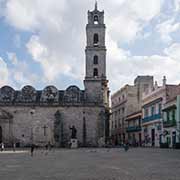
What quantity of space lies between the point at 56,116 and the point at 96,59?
10.0m

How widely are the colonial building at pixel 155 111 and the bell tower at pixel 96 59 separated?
6.21 m

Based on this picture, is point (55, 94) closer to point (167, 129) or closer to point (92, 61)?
point (92, 61)

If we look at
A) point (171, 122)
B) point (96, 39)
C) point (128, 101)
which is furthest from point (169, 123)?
point (128, 101)

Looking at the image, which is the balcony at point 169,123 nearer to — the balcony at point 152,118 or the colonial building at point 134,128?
the balcony at point 152,118

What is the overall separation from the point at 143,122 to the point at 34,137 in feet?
51.2

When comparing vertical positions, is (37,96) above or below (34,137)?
above

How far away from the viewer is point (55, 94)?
Answer: 53.4 metres

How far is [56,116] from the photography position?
51344 mm

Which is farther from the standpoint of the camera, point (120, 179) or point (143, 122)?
point (143, 122)

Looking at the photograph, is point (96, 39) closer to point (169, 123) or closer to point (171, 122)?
point (169, 123)

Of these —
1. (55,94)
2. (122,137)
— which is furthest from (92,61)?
(122,137)

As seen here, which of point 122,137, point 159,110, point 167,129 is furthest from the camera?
point 122,137

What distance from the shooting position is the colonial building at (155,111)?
45.7 m

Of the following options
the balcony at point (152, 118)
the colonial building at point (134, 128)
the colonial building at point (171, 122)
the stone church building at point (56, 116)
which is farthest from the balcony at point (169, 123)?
the colonial building at point (134, 128)
